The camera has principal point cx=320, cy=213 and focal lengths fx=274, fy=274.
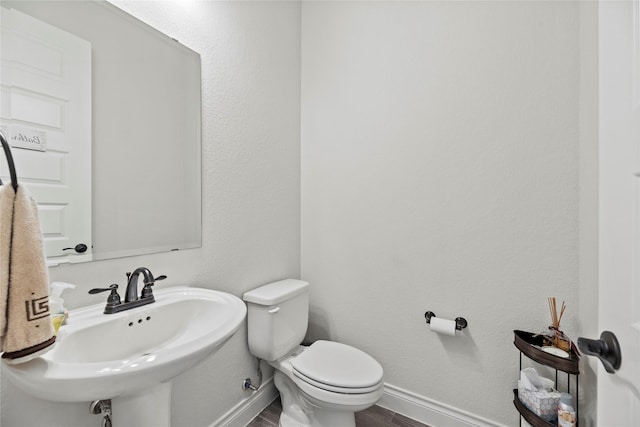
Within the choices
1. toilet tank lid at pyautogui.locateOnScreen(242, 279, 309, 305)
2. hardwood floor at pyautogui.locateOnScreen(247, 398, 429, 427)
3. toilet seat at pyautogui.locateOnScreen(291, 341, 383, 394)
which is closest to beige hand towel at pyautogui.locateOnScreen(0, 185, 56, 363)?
toilet tank lid at pyautogui.locateOnScreen(242, 279, 309, 305)

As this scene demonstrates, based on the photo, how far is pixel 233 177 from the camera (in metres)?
1.43

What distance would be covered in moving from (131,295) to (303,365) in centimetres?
83

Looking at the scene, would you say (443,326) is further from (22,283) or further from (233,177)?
(22,283)

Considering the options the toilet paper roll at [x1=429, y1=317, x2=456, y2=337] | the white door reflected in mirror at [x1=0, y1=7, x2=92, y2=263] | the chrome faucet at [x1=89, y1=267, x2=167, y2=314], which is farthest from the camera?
the toilet paper roll at [x1=429, y1=317, x2=456, y2=337]

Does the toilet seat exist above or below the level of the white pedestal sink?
below

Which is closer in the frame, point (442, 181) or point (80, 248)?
point (80, 248)

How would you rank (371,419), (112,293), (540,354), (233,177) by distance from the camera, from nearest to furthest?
(112,293) → (540,354) → (233,177) → (371,419)

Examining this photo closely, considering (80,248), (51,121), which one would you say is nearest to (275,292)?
(80,248)

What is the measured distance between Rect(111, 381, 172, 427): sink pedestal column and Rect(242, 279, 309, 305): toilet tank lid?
0.59 meters

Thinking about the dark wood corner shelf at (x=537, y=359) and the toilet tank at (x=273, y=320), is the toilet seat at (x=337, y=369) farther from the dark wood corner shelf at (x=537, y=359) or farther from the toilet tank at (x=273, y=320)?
the dark wood corner shelf at (x=537, y=359)

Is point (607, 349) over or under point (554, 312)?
over

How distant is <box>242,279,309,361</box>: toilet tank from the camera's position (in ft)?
4.60

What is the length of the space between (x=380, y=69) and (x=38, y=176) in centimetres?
164

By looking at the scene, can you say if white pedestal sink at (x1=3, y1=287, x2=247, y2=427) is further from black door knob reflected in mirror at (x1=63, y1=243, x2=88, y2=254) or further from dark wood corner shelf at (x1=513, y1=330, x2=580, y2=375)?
dark wood corner shelf at (x1=513, y1=330, x2=580, y2=375)
